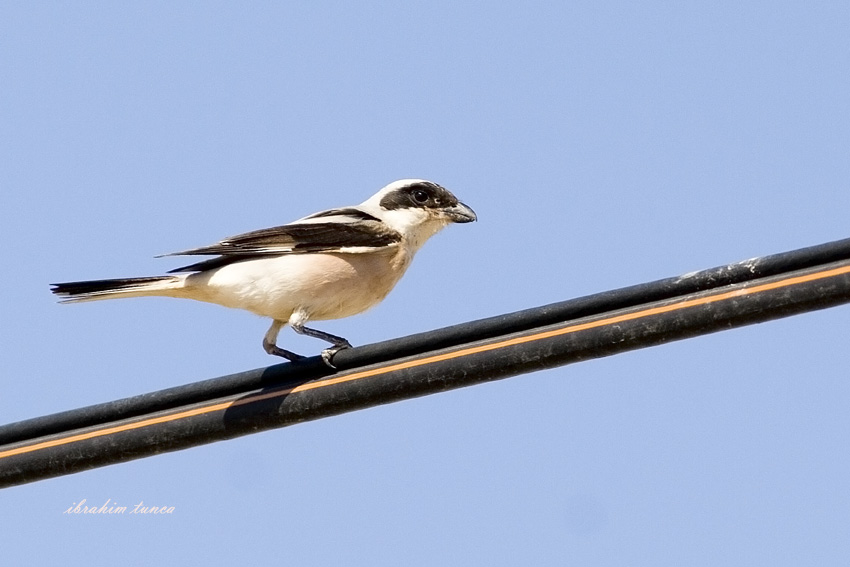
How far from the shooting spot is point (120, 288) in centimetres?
704

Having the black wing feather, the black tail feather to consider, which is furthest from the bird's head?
the black tail feather

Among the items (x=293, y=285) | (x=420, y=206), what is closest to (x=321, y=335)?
(x=293, y=285)

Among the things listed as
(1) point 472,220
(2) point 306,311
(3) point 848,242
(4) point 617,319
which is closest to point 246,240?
(2) point 306,311

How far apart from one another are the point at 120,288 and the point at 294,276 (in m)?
0.98

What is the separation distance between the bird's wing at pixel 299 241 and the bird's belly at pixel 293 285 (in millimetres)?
54

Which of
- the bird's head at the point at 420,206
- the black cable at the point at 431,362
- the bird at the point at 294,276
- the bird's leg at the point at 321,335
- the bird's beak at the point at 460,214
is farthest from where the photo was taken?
the bird's beak at the point at 460,214

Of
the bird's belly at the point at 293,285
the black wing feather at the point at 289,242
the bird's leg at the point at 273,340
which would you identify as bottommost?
the bird's leg at the point at 273,340

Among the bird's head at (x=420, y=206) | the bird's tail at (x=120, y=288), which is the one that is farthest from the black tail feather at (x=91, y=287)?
the bird's head at (x=420, y=206)

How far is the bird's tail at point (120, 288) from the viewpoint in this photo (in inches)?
272

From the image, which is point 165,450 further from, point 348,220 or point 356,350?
point 348,220

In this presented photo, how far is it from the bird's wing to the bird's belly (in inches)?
2.1

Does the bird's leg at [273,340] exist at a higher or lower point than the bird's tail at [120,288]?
lower

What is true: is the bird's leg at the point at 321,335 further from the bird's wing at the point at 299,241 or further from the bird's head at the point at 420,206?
the bird's head at the point at 420,206

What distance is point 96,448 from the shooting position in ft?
17.1
